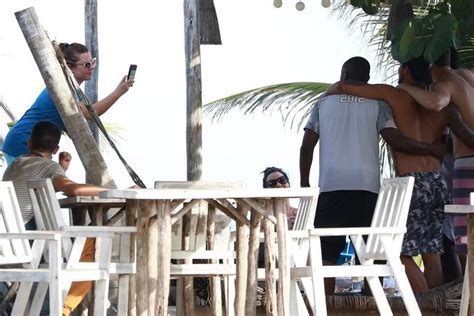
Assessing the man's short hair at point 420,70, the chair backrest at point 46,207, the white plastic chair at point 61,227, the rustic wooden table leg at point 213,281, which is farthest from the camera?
the man's short hair at point 420,70

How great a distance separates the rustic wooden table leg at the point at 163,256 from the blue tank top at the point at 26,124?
207 centimetres

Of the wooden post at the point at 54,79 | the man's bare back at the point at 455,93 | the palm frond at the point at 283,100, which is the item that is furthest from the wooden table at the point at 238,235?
the palm frond at the point at 283,100

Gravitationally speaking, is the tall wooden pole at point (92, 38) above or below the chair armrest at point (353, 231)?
above

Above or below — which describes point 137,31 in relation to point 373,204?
above

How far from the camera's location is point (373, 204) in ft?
22.7

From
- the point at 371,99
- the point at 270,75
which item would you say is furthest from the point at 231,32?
the point at 371,99

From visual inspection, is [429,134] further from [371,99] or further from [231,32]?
[231,32]

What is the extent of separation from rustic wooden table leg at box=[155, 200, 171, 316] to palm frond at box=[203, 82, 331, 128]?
10.6m

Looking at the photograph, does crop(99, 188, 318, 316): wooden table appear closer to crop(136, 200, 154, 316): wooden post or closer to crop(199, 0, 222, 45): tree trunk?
crop(136, 200, 154, 316): wooden post

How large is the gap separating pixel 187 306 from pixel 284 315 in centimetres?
131

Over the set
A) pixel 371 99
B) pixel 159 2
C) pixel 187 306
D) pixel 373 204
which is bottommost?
pixel 187 306

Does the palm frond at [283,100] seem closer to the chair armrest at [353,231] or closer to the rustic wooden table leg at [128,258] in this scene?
the rustic wooden table leg at [128,258]

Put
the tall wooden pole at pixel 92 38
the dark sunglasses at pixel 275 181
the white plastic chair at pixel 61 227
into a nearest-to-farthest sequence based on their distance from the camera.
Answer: the white plastic chair at pixel 61 227
the dark sunglasses at pixel 275 181
the tall wooden pole at pixel 92 38

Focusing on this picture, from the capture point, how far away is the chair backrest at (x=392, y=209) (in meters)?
5.58
